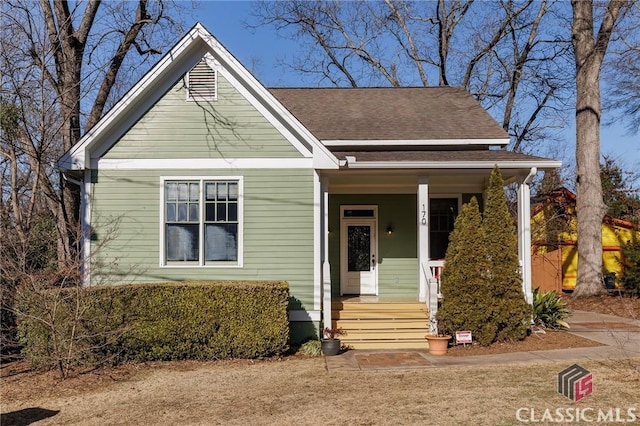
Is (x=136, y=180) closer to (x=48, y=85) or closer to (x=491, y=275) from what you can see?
(x=48, y=85)

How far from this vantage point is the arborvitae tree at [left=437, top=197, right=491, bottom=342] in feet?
36.2

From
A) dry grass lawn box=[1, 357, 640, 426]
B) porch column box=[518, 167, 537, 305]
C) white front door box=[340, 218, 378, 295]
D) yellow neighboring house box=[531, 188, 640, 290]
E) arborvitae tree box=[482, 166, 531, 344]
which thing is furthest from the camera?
yellow neighboring house box=[531, 188, 640, 290]

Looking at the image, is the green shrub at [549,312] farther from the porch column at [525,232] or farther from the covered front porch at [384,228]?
the covered front porch at [384,228]

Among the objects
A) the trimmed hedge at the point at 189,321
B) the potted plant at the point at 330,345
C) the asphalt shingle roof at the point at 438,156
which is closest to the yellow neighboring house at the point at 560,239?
the asphalt shingle roof at the point at 438,156

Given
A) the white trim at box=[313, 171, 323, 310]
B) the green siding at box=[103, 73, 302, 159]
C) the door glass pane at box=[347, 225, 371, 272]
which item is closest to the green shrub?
the door glass pane at box=[347, 225, 371, 272]

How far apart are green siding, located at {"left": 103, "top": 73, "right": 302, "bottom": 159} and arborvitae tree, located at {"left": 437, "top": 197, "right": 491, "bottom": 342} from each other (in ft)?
12.8

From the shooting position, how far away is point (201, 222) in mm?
11484

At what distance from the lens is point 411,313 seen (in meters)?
12.1

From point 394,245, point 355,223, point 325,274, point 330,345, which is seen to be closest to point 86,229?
point 325,274

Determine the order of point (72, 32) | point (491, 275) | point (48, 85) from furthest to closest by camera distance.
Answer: point (72, 32), point (48, 85), point (491, 275)

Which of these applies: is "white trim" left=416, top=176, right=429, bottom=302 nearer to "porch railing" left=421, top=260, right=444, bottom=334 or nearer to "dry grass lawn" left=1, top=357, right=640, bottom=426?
"porch railing" left=421, top=260, right=444, bottom=334

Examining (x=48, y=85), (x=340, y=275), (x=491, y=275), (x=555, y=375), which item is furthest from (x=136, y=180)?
(x=555, y=375)

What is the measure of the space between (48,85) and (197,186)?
5.47 m

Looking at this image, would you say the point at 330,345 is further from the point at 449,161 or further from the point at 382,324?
the point at 449,161
